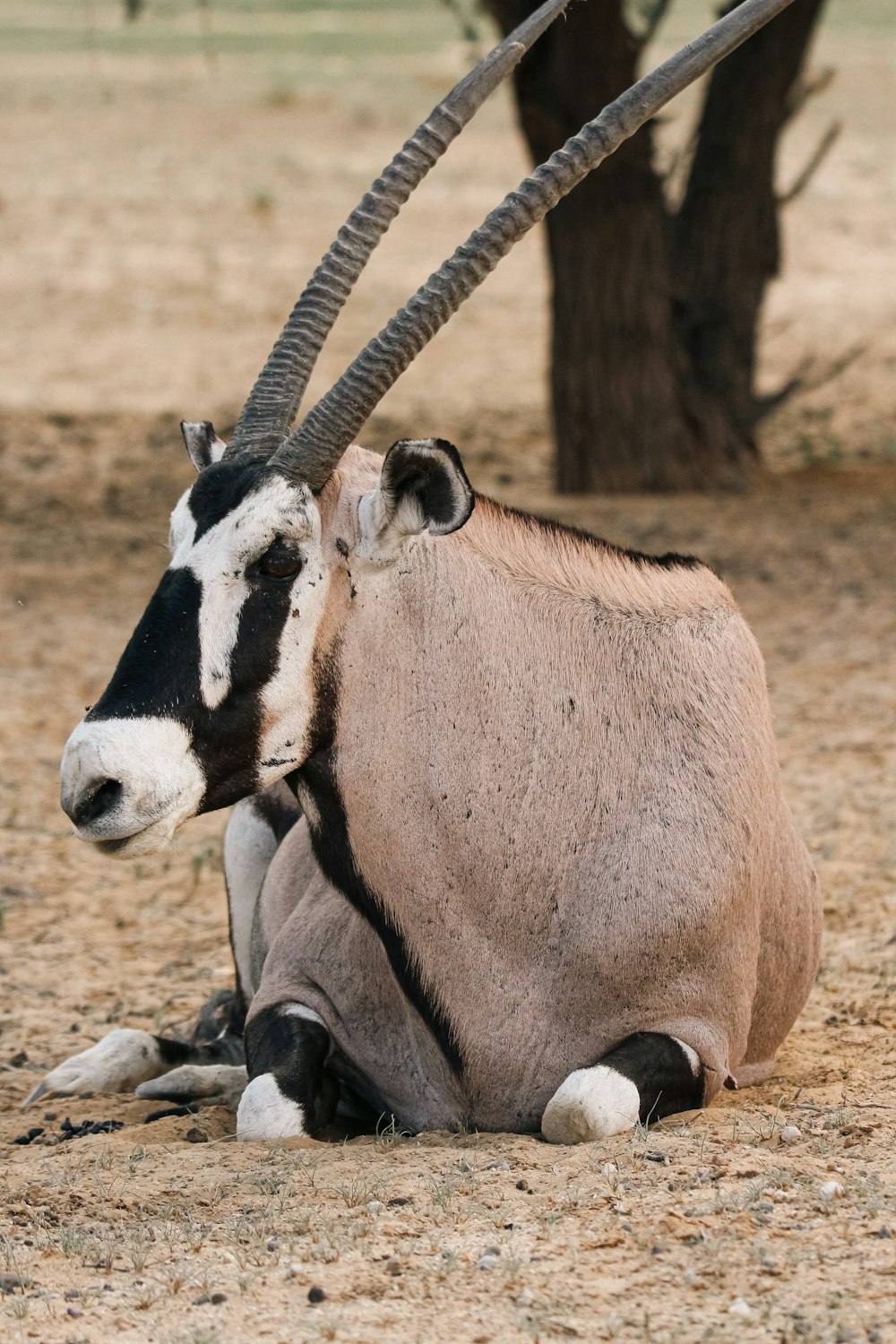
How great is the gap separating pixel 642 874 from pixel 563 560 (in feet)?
2.90

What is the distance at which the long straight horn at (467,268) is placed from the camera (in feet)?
14.3

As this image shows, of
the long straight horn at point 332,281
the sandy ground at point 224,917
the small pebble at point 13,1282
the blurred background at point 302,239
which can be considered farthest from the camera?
the blurred background at point 302,239

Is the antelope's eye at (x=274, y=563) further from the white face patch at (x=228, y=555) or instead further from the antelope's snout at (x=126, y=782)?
the antelope's snout at (x=126, y=782)

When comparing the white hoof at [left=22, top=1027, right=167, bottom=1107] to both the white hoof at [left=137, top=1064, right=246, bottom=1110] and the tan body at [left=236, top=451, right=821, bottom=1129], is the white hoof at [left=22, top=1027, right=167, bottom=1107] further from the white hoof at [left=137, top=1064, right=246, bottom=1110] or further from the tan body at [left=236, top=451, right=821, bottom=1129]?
the tan body at [left=236, top=451, right=821, bottom=1129]

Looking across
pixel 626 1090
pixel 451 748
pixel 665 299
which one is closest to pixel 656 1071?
pixel 626 1090

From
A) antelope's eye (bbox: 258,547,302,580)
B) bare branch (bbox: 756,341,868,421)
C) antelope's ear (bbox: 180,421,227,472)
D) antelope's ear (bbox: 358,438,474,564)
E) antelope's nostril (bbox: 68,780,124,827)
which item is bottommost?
antelope's nostril (bbox: 68,780,124,827)

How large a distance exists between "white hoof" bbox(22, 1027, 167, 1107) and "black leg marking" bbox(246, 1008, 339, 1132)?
0.79m

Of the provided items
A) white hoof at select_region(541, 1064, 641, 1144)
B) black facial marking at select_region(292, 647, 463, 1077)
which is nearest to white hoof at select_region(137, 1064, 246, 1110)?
black facial marking at select_region(292, 647, 463, 1077)

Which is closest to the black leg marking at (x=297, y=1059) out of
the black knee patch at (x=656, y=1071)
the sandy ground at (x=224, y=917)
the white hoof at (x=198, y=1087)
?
the sandy ground at (x=224, y=917)

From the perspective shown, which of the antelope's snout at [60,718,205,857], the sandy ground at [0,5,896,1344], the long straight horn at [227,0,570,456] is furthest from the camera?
the long straight horn at [227,0,570,456]

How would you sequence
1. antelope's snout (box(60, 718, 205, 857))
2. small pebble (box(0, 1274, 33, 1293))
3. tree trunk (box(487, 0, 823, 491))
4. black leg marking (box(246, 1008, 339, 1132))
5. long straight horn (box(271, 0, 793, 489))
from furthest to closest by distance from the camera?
tree trunk (box(487, 0, 823, 491)) < black leg marking (box(246, 1008, 339, 1132)) < long straight horn (box(271, 0, 793, 489)) < antelope's snout (box(60, 718, 205, 857)) < small pebble (box(0, 1274, 33, 1293))

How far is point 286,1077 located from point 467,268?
6.74 ft

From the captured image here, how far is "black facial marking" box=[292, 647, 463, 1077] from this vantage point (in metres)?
4.40

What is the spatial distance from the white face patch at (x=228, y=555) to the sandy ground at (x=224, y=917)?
1.19 meters
